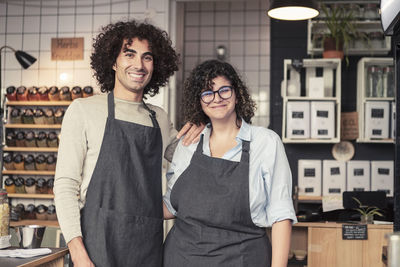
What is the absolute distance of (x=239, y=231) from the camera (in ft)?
6.10

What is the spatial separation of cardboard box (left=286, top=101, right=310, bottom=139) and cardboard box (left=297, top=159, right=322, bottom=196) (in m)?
0.36

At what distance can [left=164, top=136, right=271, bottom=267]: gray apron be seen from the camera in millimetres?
1841

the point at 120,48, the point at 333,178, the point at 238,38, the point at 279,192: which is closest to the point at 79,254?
the point at 279,192

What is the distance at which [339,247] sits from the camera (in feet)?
9.96

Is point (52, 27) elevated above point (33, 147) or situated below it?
→ above

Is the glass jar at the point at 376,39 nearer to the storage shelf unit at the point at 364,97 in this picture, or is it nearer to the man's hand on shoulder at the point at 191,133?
the storage shelf unit at the point at 364,97

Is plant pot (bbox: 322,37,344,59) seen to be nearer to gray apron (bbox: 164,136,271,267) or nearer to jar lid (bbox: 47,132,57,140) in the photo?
jar lid (bbox: 47,132,57,140)

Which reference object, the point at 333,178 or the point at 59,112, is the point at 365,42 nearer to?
the point at 333,178

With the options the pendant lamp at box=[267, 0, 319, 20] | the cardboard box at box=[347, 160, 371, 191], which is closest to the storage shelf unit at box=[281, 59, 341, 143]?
the cardboard box at box=[347, 160, 371, 191]

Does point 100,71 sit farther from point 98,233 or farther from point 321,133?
point 321,133

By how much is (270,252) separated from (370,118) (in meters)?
3.15

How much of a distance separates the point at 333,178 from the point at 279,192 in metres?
3.22

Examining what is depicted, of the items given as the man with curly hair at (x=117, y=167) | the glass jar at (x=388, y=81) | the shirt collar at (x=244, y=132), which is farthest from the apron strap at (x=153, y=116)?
the glass jar at (x=388, y=81)

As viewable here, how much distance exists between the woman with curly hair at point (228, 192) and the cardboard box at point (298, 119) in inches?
109
